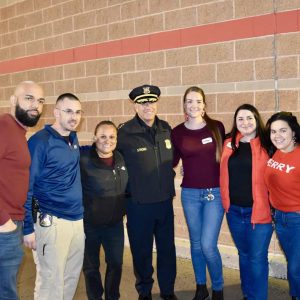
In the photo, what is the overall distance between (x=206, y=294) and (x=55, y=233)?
1751mm

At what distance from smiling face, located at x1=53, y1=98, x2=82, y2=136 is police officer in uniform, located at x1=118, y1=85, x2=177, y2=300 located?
767 mm

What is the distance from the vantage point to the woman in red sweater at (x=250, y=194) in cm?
382

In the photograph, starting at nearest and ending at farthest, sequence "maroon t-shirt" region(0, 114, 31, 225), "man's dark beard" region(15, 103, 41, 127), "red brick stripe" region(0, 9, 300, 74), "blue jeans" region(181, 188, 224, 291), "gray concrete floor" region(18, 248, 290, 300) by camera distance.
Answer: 1. "maroon t-shirt" region(0, 114, 31, 225)
2. "man's dark beard" region(15, 103, 41, 127)
3. "blue jeans" region(181, 188, 224, 291)
4. "gray concrete floor" region(18, 248, 290, 300)
5. "red brick stripe" region(0, 9, 300, 74)

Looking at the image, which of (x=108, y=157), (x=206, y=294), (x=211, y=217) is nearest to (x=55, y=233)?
(x=108, y=157)

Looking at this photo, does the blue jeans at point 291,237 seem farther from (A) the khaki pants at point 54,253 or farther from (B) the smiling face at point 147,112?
(A) the khaki pants at point 54,253

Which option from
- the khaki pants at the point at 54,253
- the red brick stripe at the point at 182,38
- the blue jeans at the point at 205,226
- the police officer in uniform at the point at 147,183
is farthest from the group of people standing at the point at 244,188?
the red brick stripe at the point at 182,38

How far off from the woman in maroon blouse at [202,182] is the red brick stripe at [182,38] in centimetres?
138

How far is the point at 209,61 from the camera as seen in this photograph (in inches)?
215

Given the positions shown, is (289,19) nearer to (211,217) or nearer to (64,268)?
(211,217)

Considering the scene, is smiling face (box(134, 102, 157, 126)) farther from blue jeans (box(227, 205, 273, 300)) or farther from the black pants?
blue jeans (box(227, 205, 273, 300))

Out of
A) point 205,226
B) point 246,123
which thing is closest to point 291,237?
point 205,226

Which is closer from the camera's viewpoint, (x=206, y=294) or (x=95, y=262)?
(x=95, y=262)

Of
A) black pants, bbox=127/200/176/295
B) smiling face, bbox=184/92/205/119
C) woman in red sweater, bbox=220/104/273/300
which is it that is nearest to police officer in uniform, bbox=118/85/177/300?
black pants, bbox=127/200/176/295

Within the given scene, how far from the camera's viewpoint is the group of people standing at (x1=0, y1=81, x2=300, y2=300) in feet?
10.8
